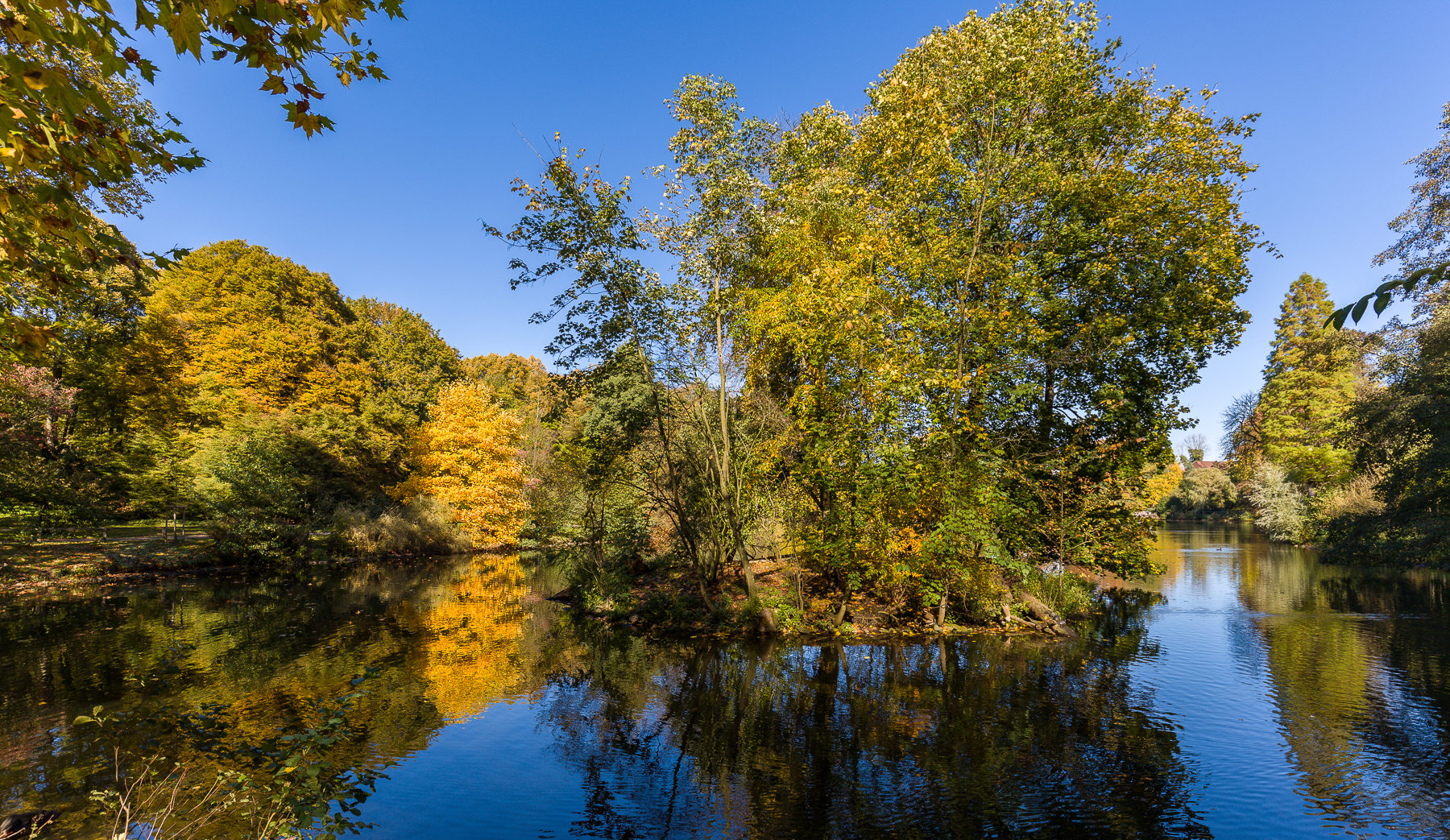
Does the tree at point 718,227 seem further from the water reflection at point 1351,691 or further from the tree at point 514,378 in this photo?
the tree at point 514,378

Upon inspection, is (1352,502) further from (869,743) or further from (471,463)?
(471,463)

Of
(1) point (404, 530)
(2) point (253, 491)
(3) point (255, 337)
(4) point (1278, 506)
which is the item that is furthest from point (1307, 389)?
(3) point (255, 337)

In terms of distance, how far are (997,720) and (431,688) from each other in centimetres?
841

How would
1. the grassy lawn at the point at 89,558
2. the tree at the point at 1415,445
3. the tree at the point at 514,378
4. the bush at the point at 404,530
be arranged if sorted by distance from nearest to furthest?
the tree at the point at 1415,445, the grassy lawn at the point at 89,558, the bush at the point at 404,530, the tree at the point at 514,378

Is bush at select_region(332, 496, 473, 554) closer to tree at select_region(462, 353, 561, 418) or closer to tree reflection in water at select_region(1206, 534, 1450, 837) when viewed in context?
tree at select_region(462, 353, 561, 418)

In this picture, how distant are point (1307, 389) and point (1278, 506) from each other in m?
10.3

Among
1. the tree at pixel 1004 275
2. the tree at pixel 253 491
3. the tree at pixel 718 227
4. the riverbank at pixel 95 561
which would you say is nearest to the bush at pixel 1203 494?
the tree at pixel 1004 275

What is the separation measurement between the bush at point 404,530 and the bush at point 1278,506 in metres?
41.6

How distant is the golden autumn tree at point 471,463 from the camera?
28891 millimetres

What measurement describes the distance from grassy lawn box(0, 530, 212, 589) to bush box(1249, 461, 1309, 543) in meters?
48.6

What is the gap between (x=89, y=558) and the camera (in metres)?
19.6

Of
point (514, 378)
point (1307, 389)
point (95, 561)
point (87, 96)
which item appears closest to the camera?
point (87, 96)

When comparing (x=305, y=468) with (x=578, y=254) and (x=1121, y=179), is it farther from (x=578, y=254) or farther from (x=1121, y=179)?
(x=1121, y=179)

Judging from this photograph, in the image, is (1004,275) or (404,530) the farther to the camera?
(404,530)
